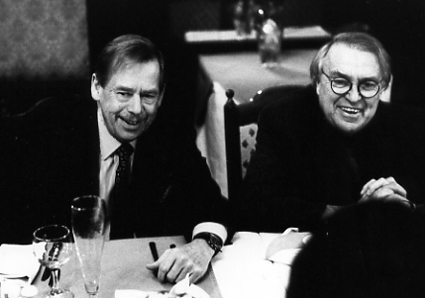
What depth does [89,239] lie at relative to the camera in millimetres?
1254

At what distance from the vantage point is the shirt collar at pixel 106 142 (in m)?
1.59

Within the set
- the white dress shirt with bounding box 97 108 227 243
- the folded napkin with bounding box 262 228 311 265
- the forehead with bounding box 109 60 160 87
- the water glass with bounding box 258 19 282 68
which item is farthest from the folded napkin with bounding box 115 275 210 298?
the water glass with bounding box 258 19 282 68

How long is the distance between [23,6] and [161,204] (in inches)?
26.4

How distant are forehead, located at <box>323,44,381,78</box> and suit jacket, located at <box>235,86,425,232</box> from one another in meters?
0.14

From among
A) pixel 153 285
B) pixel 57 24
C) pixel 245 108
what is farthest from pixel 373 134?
pixel 57 24

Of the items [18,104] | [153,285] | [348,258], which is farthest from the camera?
[18,104]

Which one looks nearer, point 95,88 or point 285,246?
point 285,246

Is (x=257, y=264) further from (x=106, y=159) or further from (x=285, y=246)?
(x=106, y=159)

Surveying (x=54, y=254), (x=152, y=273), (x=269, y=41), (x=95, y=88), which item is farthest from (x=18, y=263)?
(x=269, y=41)

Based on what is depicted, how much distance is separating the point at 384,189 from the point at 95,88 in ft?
2.97

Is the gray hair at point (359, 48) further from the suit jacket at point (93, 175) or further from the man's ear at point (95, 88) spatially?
the man's ear at point (95, 88)

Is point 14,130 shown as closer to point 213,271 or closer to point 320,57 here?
point 213,271

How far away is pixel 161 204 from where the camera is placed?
169cm

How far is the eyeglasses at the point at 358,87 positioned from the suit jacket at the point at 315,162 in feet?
0.34
